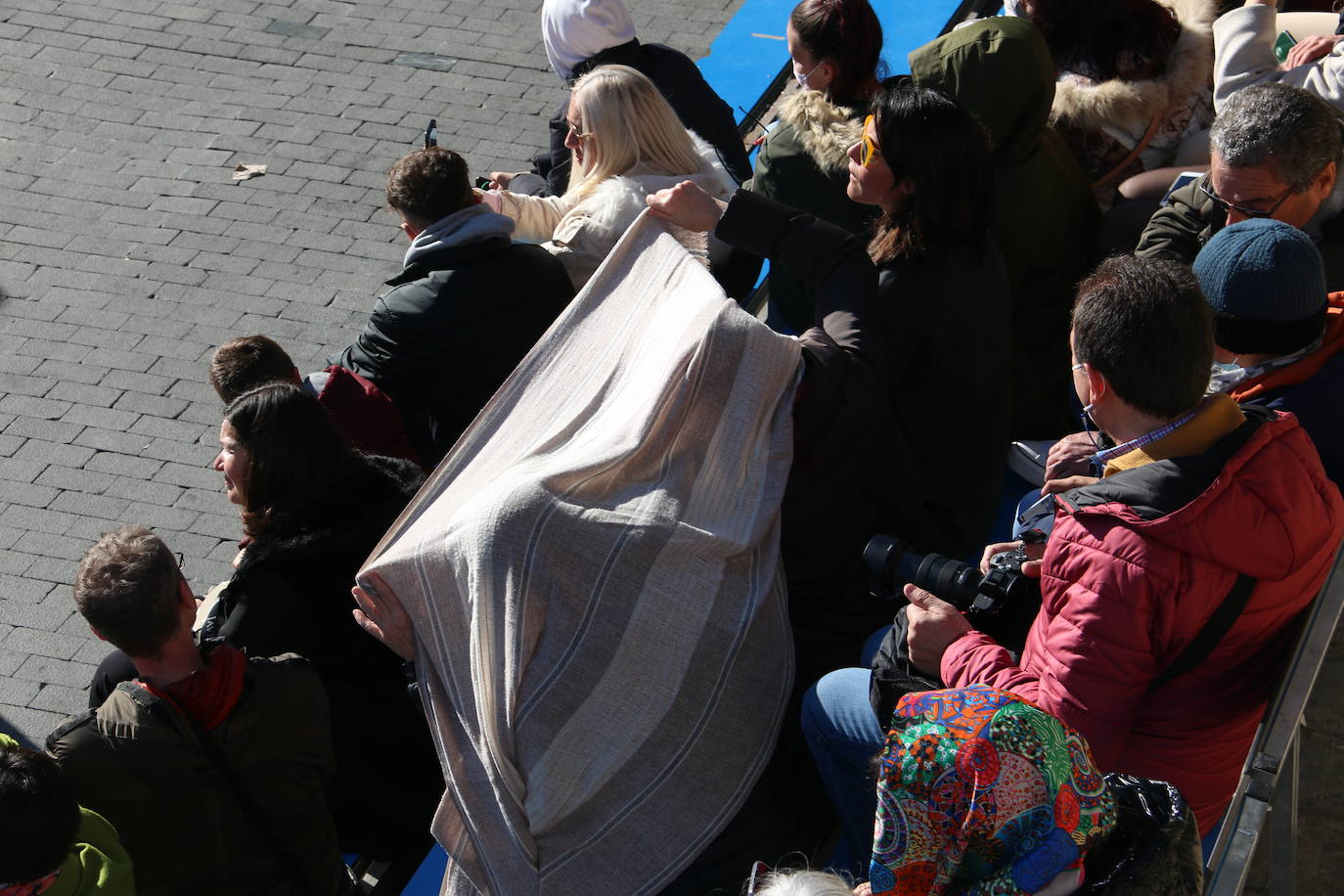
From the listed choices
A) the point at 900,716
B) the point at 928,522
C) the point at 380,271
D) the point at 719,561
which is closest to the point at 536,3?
the point at 380,271

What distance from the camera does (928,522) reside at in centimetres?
356

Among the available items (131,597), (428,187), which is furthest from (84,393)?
(131,597)

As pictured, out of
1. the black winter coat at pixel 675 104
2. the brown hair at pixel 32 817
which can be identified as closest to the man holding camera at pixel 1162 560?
the brown hair at pixel 32 817

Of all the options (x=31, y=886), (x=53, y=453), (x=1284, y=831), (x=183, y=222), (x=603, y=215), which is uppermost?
(x=603, y=215)

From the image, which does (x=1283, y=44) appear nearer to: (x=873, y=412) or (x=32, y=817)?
(x=873, y=412)

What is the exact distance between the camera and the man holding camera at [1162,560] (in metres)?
2.38

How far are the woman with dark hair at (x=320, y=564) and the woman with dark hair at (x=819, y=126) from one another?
1.38 metres

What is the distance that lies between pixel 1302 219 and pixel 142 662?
10.4 ft

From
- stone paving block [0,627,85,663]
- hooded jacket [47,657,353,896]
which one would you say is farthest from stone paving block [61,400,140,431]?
hooded jacket [47,657,353,896]

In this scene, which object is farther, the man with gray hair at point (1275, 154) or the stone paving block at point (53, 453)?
the stone paving block at point (53, 453)

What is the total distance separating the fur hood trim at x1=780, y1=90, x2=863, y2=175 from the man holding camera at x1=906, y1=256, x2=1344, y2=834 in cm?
139

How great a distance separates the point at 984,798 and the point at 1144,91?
3.26 m

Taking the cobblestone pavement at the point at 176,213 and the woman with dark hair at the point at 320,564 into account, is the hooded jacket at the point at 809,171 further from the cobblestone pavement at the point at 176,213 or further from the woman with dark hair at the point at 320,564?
the cobblestone pavement at the point at 176,213

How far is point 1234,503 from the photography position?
2.38m
